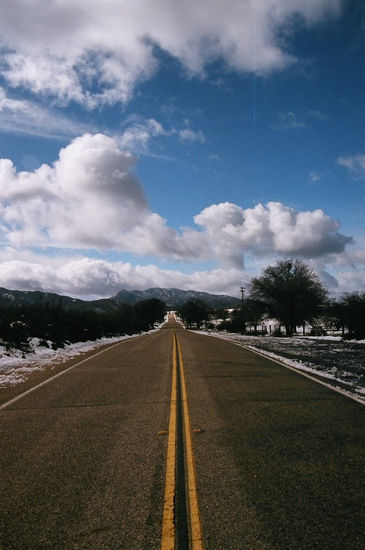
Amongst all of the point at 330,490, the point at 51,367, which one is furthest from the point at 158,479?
the point at 51,367

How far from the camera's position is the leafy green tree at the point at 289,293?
128ft

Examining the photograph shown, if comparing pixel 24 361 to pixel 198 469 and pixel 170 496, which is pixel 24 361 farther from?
pixel 170 496

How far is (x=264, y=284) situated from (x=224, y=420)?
37.4 m

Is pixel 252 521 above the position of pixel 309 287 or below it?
below

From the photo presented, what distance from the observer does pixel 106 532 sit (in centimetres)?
294

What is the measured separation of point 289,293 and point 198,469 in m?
37.9

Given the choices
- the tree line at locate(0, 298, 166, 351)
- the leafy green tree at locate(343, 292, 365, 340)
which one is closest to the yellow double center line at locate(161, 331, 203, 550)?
the tree line at locate(0, 298, 166, 351)

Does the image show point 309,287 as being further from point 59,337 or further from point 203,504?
point 203,504

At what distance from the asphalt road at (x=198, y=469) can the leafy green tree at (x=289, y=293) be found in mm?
33019

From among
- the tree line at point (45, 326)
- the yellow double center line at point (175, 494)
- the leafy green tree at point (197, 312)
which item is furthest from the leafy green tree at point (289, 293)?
the leafy green tree at point (197, 312)

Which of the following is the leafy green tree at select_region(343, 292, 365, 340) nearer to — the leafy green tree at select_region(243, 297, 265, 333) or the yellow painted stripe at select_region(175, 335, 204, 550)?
the leafy green tree at select_region(243, 297, 265, 333)

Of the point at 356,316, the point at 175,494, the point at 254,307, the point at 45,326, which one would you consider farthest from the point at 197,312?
the point at 175,494

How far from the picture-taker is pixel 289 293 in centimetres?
3991

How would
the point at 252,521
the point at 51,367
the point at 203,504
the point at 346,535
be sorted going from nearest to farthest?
the point at 346,535
the point at 252,521
the point at 203,504
the point at 51,367
